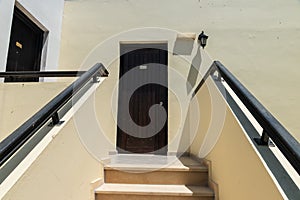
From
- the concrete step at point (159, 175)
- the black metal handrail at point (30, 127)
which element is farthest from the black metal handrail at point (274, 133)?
the black metal handrail at point (30, 127)

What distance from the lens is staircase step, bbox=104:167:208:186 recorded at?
2.32 m

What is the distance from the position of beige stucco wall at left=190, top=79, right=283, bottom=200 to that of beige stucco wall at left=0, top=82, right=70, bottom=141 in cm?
170

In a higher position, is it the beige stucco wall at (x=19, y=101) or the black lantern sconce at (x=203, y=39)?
the black lantern sconce at (x=203, y=39)

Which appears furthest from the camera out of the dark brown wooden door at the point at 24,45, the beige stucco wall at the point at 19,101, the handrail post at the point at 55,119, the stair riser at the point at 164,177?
the dark brown wooden door at the point at 24,45

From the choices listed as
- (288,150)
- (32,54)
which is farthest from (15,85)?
(288,150)

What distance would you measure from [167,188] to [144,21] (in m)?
2.86

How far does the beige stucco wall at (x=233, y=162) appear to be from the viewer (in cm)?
128

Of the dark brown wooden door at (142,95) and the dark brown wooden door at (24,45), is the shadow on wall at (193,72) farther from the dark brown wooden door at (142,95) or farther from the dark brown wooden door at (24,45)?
the dark brown wooden door at (24,45)

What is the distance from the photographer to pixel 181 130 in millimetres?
3734

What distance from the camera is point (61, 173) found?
1575 mm

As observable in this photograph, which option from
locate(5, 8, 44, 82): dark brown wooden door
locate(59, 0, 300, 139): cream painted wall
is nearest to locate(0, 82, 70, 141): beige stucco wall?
locate(5, 8, 44, 82): dark brown wooden door

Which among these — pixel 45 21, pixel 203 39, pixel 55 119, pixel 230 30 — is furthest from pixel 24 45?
pixel 230 30

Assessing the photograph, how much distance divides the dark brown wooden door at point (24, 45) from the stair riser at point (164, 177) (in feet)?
6.37

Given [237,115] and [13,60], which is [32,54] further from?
[237,115]
